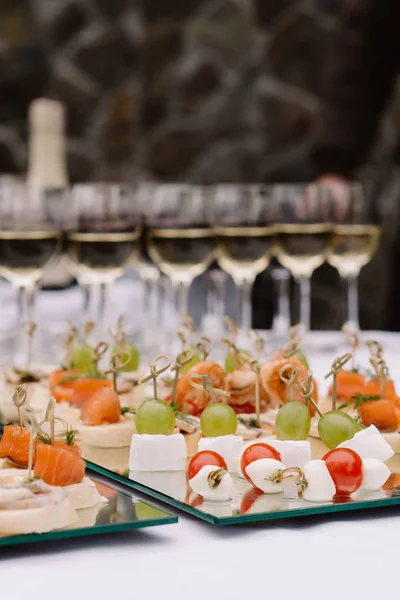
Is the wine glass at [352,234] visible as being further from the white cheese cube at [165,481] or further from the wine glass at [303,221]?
the white cheese cube at [165,481]

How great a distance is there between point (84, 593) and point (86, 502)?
0.65 ft

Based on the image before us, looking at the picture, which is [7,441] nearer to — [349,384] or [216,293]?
[349,384]

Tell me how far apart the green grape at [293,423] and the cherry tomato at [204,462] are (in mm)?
139

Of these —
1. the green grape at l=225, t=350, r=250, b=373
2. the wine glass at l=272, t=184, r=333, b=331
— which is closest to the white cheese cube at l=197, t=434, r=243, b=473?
the green grape at l=225, t=350, r=250, b=373

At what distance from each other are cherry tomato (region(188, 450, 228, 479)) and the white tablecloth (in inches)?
2.8

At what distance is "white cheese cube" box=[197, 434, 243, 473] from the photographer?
4.08ft

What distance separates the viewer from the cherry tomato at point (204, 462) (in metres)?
1.14

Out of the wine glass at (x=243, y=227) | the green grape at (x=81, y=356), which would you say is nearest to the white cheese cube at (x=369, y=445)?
the green grape at (x=81, y=356)

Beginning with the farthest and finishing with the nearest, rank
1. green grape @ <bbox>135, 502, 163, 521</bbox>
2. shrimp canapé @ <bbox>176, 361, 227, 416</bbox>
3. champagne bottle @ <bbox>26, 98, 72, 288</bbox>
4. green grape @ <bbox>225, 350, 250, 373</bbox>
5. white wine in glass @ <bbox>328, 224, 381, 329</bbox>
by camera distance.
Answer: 1. champagne bottle @ <bbox>26, 98, 72, 288</bbox>
2. white wine in glass @ <bbox>328, 224, 381, 329</bbox>
3. green grape @ <bbox>225, 350, 250, 373</bbox>
4. shrimp canapé @ <bbox>176, 361, 227, 416</bbox>
5. green grape @ <bbox>135, 502, 163, 521</bbox>

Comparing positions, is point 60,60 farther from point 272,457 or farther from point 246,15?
point 272,457

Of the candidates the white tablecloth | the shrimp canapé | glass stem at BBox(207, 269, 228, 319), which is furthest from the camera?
glass stem at BBox(207, 269, 228, 319)

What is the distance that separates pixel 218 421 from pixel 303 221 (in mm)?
1214

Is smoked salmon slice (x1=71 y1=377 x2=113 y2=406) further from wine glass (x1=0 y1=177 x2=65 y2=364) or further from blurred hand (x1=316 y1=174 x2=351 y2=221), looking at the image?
blurred hand (x1=316 y1=174 x2=351 y2=221)

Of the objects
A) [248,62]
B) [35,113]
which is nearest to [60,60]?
[248,62]
